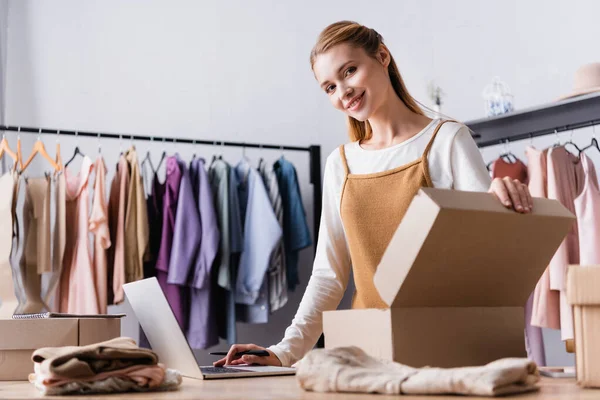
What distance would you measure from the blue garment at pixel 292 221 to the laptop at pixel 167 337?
8.10 feet

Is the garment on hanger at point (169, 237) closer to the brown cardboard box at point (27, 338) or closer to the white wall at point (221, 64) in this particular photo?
the white wall at point (221, 64)

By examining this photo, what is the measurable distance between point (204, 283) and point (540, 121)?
1.63 metres

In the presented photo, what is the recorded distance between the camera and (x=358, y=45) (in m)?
1.68

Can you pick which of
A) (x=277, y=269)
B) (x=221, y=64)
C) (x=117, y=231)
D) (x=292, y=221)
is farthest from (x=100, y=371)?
(x=221, y=64)

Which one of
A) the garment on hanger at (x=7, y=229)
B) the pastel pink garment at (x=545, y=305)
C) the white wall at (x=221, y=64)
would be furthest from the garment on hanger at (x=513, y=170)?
the garment on hanger at (x=7, y=229)

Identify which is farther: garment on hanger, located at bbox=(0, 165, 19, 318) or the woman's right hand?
garment on hanger, located at bbox=(0, 165, 19, 318)

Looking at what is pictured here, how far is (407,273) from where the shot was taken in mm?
967

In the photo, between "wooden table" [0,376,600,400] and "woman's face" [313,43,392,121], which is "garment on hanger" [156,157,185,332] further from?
"wooden table" [0,376,600,400]

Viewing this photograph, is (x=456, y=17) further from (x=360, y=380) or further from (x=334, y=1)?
(x=360, y=380)

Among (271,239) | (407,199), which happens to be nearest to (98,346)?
(407,199)

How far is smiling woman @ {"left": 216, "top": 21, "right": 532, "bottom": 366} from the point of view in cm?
163

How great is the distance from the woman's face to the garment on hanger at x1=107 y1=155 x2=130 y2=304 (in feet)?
6.47

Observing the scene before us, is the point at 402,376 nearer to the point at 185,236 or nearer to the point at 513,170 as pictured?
the point at 513,170

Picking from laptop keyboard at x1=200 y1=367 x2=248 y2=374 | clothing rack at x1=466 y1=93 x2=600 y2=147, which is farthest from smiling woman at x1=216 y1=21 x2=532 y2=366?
clothing rack at x1=466 y1=93 x2=600 y2=147
